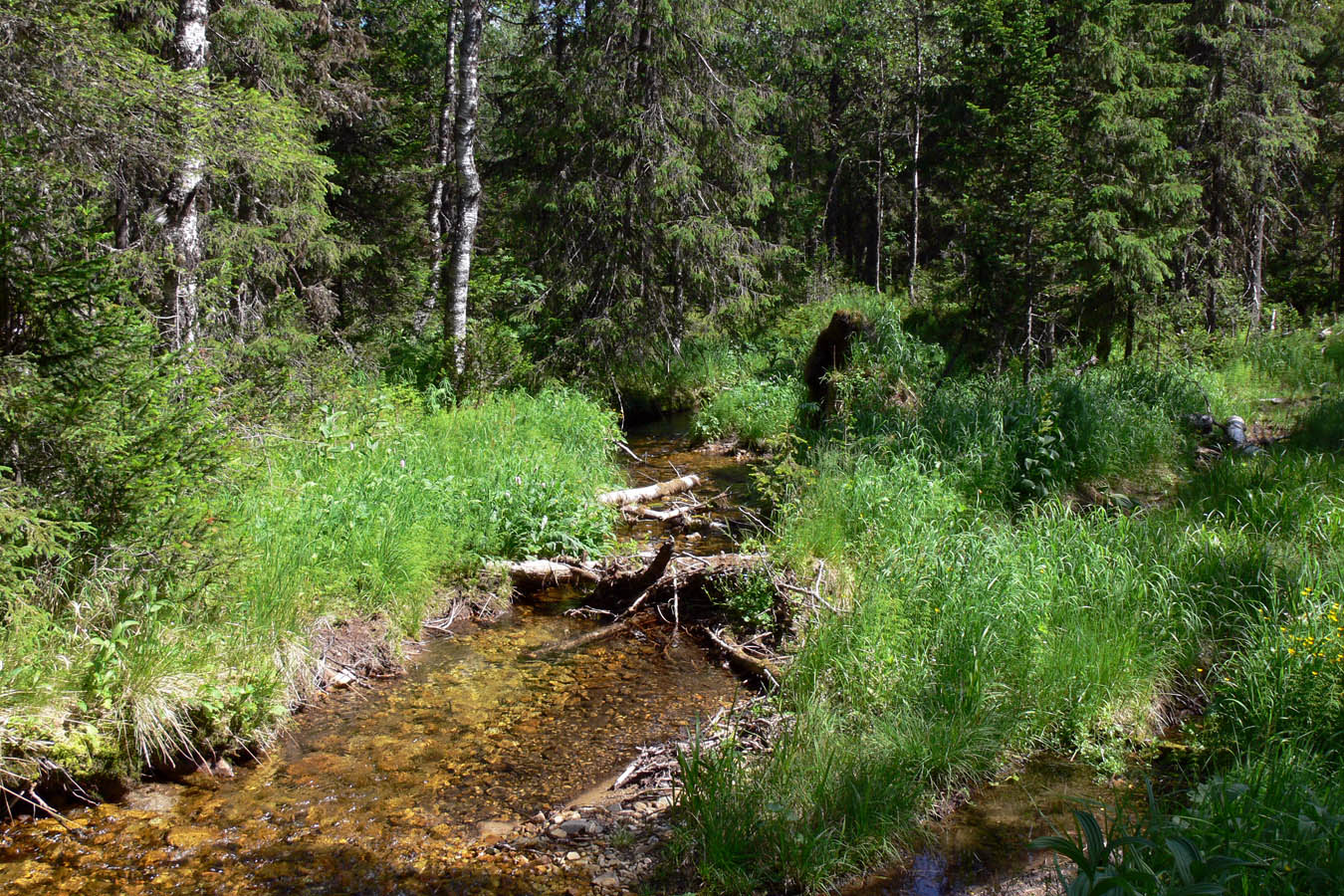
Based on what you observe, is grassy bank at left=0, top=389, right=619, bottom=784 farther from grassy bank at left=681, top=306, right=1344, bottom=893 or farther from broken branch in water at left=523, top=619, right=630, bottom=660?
grassy bank at left=681, top=306, right=1344, bottom=893

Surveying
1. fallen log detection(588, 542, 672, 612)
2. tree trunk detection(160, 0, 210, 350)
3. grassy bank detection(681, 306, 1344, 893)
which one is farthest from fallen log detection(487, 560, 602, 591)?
tree trunk detection(160, 0, 210, 350)

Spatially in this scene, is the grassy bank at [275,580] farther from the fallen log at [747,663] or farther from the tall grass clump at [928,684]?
the tall grass clump at [928,684]

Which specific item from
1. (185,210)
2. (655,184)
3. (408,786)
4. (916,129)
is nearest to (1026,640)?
(408,786)

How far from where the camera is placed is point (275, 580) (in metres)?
5.32

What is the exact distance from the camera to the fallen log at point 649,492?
8966mm

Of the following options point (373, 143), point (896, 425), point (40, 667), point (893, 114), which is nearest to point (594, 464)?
point (896, 425)

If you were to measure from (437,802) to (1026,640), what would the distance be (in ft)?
11.1

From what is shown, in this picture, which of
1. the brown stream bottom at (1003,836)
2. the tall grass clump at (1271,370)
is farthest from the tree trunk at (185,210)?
the tall grass clump at (1271,370)

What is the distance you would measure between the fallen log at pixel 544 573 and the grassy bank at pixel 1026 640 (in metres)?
1.75

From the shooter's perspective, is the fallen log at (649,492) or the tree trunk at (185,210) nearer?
the tree trunk at (185,210)

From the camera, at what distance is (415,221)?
19406mm

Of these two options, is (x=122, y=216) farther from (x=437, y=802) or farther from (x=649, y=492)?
(x=437, y=802)

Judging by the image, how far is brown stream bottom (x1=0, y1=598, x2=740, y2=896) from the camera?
369 centimetres

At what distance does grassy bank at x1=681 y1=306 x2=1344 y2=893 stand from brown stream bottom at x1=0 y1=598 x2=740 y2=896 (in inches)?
35.7
